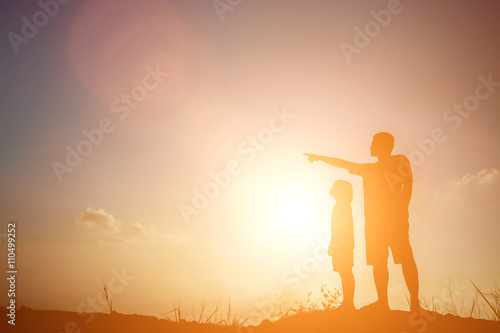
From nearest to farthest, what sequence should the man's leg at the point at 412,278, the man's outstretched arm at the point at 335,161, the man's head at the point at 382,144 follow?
the man's leg at the point at 412,278 < the man's head at the point at 382,144 < the man's outstretched arm at the point at 335,161

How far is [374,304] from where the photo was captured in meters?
6.57

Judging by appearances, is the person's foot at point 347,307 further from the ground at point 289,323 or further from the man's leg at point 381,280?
the man's leg at point 381,280

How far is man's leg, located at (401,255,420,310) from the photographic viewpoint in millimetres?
5531

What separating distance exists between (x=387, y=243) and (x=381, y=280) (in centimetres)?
69

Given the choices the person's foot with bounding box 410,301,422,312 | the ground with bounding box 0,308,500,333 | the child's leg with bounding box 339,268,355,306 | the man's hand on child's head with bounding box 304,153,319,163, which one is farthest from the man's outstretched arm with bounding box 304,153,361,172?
the ground with bounding box 0,308,500,333

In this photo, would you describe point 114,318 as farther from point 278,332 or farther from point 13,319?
point 278,332

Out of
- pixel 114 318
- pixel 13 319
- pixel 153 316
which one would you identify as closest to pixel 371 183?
pixel 153 316

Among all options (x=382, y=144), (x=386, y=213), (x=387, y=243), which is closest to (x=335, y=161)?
(x=382, y=144)

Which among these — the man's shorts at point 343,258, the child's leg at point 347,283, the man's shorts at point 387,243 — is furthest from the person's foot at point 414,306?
the man's shorts at point 343,258

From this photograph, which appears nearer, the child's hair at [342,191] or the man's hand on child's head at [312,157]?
the man's hand on child's head at [312,157]

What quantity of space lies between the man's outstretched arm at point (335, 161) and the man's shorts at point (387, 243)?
122cm

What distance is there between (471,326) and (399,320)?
1182 mm

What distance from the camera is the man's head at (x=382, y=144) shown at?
20.5ft

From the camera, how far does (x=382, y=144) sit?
626cm
